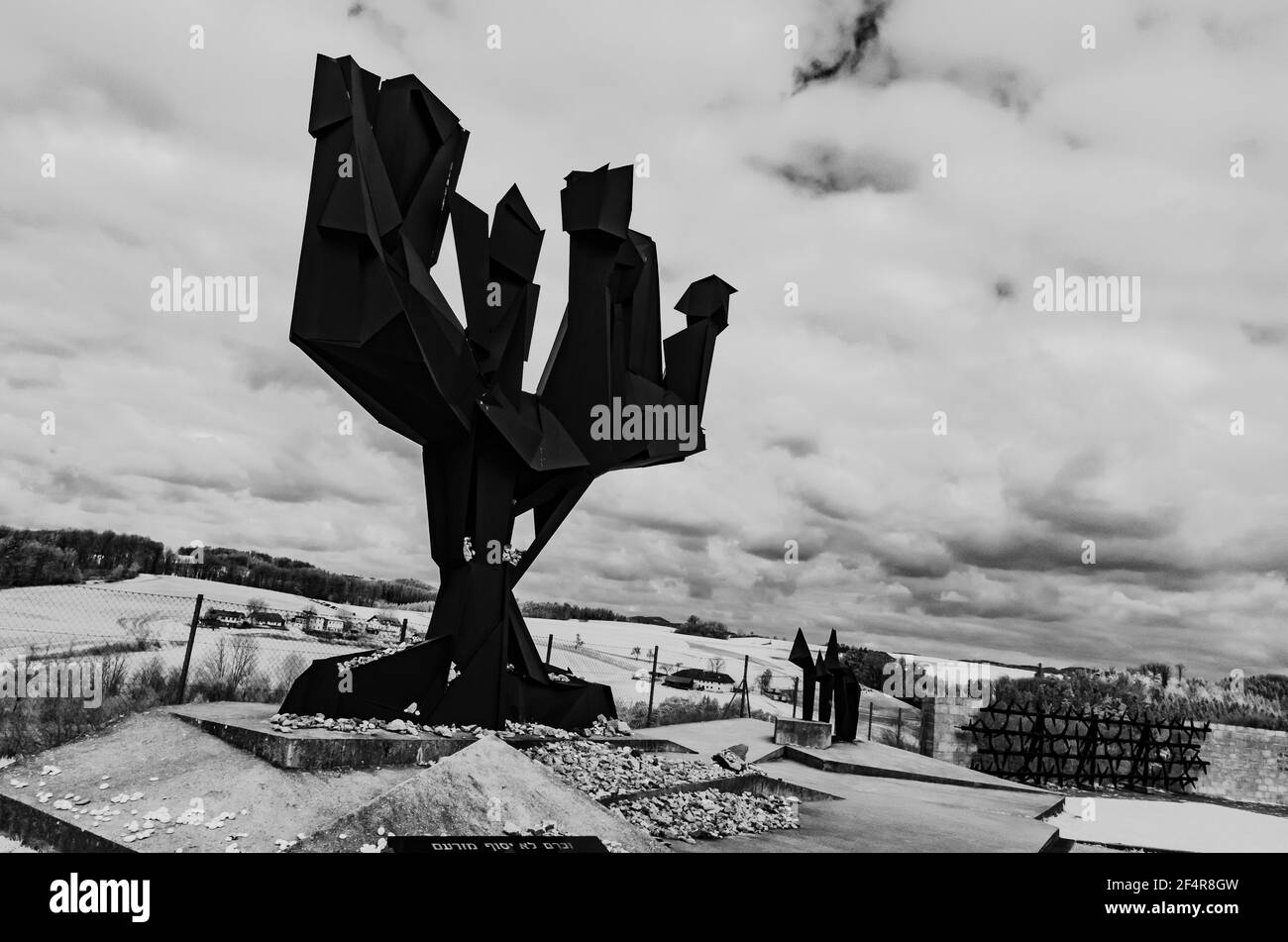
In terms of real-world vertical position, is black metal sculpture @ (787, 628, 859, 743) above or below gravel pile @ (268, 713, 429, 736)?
below

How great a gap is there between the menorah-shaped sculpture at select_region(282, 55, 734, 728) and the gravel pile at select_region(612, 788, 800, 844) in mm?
2416

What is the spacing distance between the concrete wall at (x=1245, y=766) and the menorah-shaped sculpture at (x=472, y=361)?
14.5 meters

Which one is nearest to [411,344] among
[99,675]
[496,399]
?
[496,399]

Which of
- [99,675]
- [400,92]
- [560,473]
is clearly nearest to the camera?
[400,92]

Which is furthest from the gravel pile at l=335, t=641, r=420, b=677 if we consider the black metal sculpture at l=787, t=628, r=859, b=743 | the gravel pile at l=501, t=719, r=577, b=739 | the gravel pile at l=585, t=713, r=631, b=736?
the black metal sculpture at l=787, t=628, r=859, b=743

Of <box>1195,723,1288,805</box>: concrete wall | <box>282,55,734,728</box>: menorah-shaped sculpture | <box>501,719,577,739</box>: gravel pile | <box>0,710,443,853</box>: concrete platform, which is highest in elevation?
<box>282,55,734,728</box>: menorah-shaped sculpture

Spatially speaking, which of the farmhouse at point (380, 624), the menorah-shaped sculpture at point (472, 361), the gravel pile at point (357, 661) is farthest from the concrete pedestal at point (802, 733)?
the farmhouse at point (380, 624)

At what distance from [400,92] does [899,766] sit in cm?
1196

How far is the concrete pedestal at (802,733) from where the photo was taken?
47.0ft

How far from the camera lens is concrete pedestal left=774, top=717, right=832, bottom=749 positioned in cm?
1432

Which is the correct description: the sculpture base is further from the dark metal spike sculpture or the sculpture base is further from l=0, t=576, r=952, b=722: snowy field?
the dark metal spike sculpture

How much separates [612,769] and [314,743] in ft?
9.33

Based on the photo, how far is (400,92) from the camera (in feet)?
30.5
